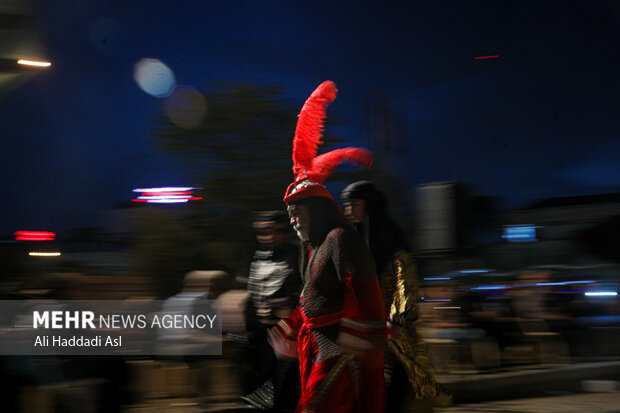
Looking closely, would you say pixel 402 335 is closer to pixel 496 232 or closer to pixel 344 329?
pixel 344 329

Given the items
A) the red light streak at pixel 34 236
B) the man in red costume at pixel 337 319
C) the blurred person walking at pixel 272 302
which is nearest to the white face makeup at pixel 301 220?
the man in red costume at pixel 337 319

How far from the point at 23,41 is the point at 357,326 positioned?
412 centimetres

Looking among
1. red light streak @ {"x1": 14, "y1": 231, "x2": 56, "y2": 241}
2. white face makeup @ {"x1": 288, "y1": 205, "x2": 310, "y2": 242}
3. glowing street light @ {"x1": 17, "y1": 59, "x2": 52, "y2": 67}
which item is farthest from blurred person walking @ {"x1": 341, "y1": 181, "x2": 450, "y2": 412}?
red light streak @ {"x1": 14, "y1": 231, "x2": 56, "y2": 241}

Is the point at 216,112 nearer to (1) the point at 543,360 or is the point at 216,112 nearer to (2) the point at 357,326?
(1) the point at 543,360

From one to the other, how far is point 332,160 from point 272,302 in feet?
5.35

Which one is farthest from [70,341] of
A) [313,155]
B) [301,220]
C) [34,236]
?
[34,236]

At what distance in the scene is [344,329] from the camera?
11.9 ft

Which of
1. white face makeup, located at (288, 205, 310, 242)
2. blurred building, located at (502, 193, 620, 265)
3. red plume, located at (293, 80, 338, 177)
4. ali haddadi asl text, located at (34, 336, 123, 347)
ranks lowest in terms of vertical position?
blurred building, located at (502, 193, 620, 265)

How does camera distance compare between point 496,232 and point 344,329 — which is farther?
point 496,232

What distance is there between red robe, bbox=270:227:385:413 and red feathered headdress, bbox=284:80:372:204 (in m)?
0.35

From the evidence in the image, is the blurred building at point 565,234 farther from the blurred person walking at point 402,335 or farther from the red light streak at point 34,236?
the blurred person walking at point 402,335

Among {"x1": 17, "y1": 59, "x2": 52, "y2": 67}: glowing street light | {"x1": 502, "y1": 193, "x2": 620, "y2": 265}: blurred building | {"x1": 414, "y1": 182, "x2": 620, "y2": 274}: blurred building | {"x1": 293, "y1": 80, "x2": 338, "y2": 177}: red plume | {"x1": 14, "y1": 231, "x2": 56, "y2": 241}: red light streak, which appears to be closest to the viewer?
{"x1": 293, "y1": 80, "x2": 338, "y2": 177}: red plume

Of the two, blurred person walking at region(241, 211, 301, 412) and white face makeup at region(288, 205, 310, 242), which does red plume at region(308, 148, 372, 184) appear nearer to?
white face makeup at region(288, 205, 310, 242)

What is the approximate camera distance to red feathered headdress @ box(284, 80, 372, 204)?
155 inches
